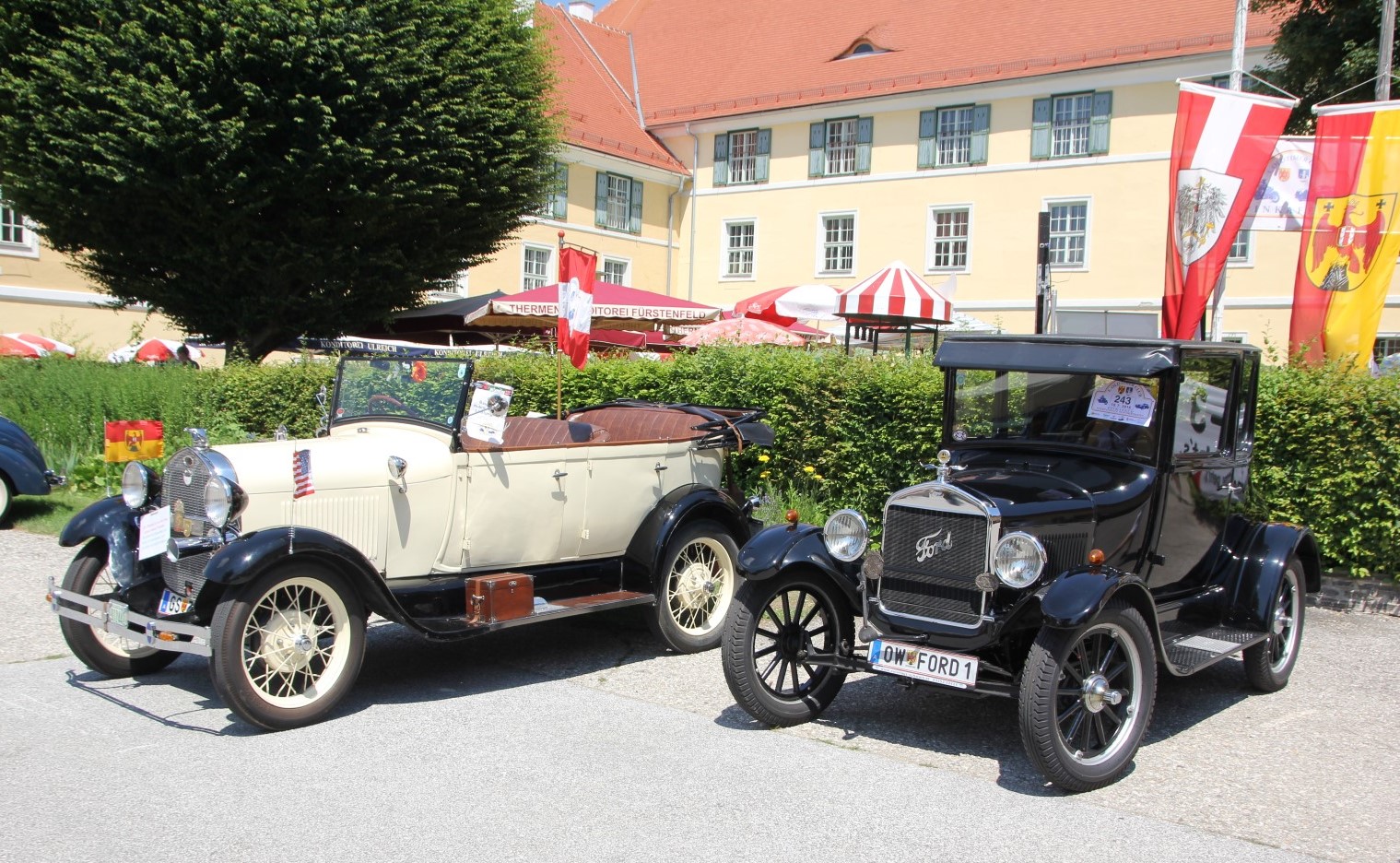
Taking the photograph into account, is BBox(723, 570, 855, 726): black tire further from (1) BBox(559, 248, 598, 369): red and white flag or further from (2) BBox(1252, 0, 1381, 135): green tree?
(2) BBox(1252, 0, 1381, 135): green tree

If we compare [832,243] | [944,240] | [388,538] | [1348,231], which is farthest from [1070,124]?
[388,538]

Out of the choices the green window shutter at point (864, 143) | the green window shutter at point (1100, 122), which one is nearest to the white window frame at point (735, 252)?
the green window shutter at point (864, 143)

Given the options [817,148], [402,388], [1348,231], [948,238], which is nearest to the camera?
[402,388]

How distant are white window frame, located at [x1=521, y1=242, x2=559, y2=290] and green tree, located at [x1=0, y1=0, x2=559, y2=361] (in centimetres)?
1414

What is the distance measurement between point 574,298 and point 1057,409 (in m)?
4.76

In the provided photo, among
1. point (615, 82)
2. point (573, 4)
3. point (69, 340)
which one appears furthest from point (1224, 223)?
point (573, 4)

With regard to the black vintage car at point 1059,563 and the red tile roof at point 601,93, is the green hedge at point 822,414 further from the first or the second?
the red tile roof at point 601,93

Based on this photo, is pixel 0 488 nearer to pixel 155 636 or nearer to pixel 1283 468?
pixel 155 636

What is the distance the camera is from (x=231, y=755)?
5277 millimetres

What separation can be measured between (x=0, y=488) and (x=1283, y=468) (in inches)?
471

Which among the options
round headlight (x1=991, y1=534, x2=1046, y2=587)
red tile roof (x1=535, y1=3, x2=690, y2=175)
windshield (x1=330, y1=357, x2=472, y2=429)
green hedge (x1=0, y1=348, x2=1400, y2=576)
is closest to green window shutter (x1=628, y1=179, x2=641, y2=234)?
red tile roof (x1=535, y1=3, x2=690, y2=175)

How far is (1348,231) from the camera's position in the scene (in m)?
9.34

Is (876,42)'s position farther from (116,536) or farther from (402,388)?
(116,536)

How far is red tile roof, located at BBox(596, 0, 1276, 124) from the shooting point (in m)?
29.8
